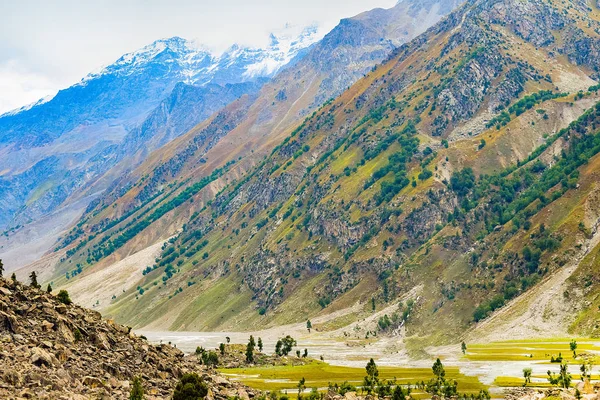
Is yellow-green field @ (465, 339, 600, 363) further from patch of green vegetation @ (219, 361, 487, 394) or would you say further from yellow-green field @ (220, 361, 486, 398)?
patch of green vegetation @ (219, 361, 487, 394)

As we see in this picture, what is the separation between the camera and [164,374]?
91312 millimetres

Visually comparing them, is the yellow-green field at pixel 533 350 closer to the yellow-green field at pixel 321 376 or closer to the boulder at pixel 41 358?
the yellow-green field at pixel 321 376

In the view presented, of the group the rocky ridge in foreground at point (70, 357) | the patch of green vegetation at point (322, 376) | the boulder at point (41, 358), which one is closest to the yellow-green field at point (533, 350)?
the patch of green vegetation at point (322, 376)

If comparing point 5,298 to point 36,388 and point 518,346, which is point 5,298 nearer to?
point 36,388

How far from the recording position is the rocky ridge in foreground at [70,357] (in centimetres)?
6856

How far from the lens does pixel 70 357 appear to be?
78562 millimetres

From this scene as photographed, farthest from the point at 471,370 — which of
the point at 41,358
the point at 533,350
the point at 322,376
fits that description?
the point at 41,358

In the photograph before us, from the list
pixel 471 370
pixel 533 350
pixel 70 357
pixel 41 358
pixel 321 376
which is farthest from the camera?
pixel 533 350

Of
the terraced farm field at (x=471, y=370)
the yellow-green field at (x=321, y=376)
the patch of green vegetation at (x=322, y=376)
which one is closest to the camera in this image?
the terraced farm field at (x=471, y=370)

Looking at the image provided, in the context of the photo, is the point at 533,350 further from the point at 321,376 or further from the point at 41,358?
the point at 41,358

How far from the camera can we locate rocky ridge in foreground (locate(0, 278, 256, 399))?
6856 centimetres

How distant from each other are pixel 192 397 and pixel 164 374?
573 inches

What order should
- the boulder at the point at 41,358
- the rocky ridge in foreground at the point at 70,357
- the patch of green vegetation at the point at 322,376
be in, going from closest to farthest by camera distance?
the rocky ridge in foreground at the point at 70,357 < the boulder at the point at 41,358 < the patch of green vegetation at the point at 322,376

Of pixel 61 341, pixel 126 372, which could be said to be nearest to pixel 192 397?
pixel 126 372
